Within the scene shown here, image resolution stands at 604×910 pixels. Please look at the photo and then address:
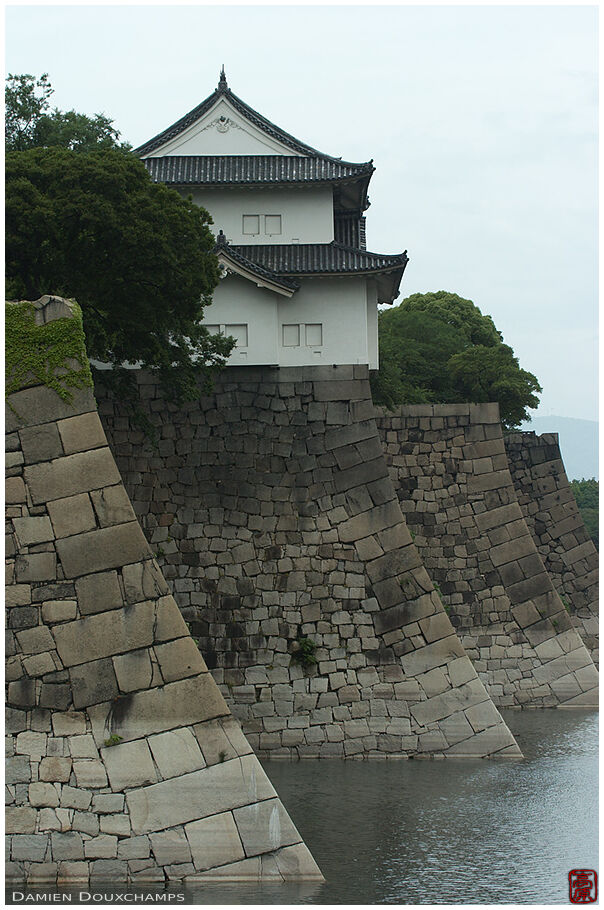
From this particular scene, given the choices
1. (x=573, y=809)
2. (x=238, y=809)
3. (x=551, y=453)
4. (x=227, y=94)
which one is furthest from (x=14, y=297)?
(x=551, y=453)

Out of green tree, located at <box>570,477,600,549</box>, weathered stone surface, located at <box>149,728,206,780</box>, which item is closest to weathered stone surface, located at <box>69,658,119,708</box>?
weathered stone surface, located at <box>149,728,206,780</box>

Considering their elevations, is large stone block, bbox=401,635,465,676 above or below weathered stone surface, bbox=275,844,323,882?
above

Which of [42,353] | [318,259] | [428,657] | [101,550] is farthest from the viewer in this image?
[318,259]

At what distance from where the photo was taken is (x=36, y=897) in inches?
376

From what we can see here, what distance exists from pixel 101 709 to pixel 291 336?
1078 centimetres

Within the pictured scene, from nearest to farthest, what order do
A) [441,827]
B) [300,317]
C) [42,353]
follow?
[42,353] < [441,827] < [300,317]

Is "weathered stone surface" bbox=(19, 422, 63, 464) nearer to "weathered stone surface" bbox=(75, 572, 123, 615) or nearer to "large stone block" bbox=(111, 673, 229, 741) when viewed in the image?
"weathered stone surface" bbox=(75, 572, 123, 615)

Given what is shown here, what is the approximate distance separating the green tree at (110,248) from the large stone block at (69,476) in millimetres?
5221

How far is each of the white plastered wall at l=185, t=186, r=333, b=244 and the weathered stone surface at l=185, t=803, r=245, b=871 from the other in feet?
42.6

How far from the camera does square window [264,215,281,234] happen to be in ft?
67.8

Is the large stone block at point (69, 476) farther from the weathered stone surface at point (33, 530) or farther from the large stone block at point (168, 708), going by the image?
the large stone block at point (168, 708)

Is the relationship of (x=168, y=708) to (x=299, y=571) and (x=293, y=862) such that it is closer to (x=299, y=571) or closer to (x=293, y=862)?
(x=293, y=862)

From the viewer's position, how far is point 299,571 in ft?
60.1

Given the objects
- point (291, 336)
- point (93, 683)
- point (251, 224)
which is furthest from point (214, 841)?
point (251, 224)
